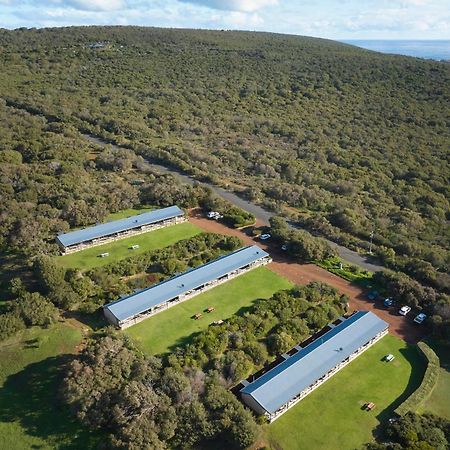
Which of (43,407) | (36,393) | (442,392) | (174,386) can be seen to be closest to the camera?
(174,386)

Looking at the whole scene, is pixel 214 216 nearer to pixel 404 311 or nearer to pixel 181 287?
pixel 181 287

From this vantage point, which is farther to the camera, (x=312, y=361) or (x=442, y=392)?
(x=312, y=361)

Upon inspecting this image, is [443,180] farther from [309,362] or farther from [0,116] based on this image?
[0,116]

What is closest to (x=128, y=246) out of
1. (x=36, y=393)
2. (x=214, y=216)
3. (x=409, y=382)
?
(x=214, y=216)

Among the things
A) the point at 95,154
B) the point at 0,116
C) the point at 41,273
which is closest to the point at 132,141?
the point at 95,154

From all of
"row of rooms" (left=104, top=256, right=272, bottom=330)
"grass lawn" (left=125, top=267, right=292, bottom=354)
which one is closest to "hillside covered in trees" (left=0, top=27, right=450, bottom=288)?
"row of rooms" (left=104, top=256, right=272, bottom=330)

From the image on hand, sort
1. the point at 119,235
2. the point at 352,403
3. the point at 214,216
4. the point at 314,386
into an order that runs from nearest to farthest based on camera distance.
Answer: the point at 352,403, the point at 314,386, the point at 119,235, the point at 214,216

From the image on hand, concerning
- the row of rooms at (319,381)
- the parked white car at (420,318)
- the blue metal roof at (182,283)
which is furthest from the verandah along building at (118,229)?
the parked white car at (420,318)

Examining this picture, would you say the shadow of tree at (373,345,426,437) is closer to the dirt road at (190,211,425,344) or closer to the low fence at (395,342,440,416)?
the low fence at (395,342,440,416)
